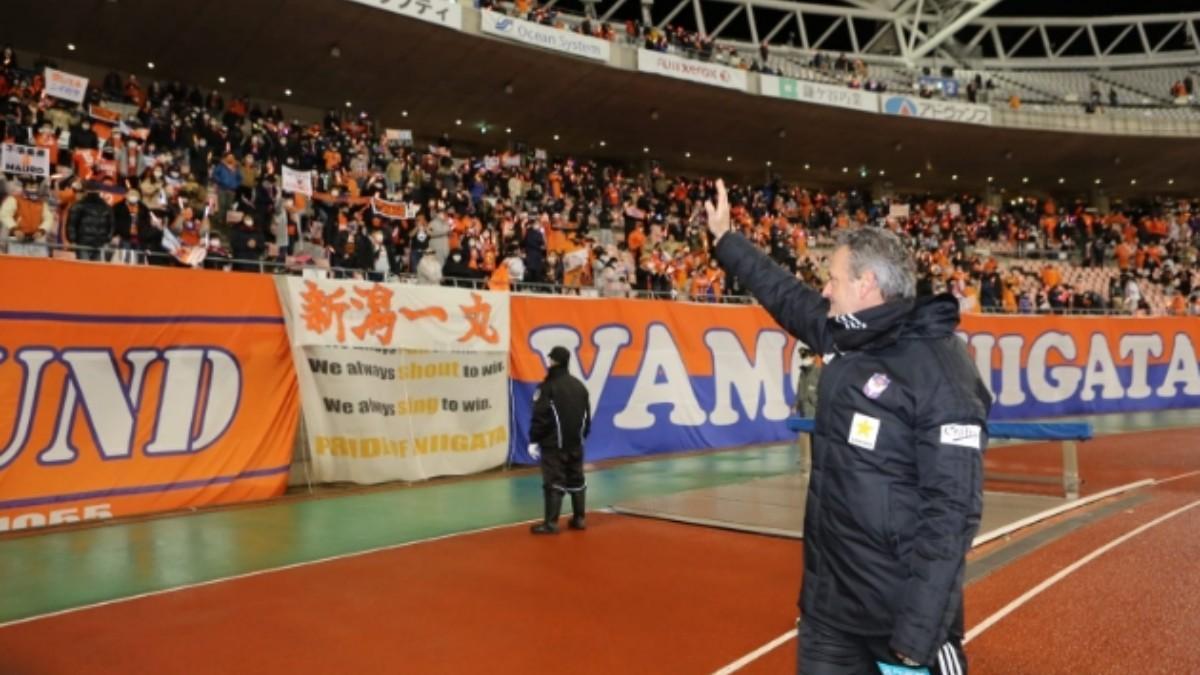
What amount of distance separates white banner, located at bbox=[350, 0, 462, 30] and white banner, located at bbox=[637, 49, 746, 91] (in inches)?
254

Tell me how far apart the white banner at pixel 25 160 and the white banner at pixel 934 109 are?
27.9 metres

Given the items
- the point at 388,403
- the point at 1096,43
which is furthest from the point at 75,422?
the point at 1096,43

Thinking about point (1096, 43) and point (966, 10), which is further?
point (1096, 43)

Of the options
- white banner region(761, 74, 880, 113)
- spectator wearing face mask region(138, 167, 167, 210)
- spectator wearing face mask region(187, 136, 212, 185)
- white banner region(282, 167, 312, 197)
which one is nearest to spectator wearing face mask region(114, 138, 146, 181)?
spectator wearing face mask region(138, 167, 167, 210)

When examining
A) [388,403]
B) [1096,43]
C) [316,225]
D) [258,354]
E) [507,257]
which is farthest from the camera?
[1096,43]

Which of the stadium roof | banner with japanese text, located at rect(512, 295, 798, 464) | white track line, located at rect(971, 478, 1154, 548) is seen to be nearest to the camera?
white track line, located at rect(971, 478, 1154, 548)

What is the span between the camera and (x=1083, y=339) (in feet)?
74.9

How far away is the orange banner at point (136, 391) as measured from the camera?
821cm

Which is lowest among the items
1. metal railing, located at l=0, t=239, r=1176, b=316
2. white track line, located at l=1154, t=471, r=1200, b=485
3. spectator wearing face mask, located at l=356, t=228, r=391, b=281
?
white track line, located at l=1154, t=471, r=1200, b=485

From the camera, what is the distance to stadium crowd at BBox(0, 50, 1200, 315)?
12.0 meters

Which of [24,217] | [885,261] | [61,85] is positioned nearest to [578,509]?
[885,261]

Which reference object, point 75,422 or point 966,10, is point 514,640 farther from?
point 966,10

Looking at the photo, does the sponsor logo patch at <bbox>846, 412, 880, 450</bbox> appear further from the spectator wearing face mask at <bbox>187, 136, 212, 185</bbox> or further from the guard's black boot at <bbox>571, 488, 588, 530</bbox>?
the spectator wearing face mask at <bbox>187, 136, 212, 185</bbox>

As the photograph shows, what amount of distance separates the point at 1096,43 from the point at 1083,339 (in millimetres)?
29750
